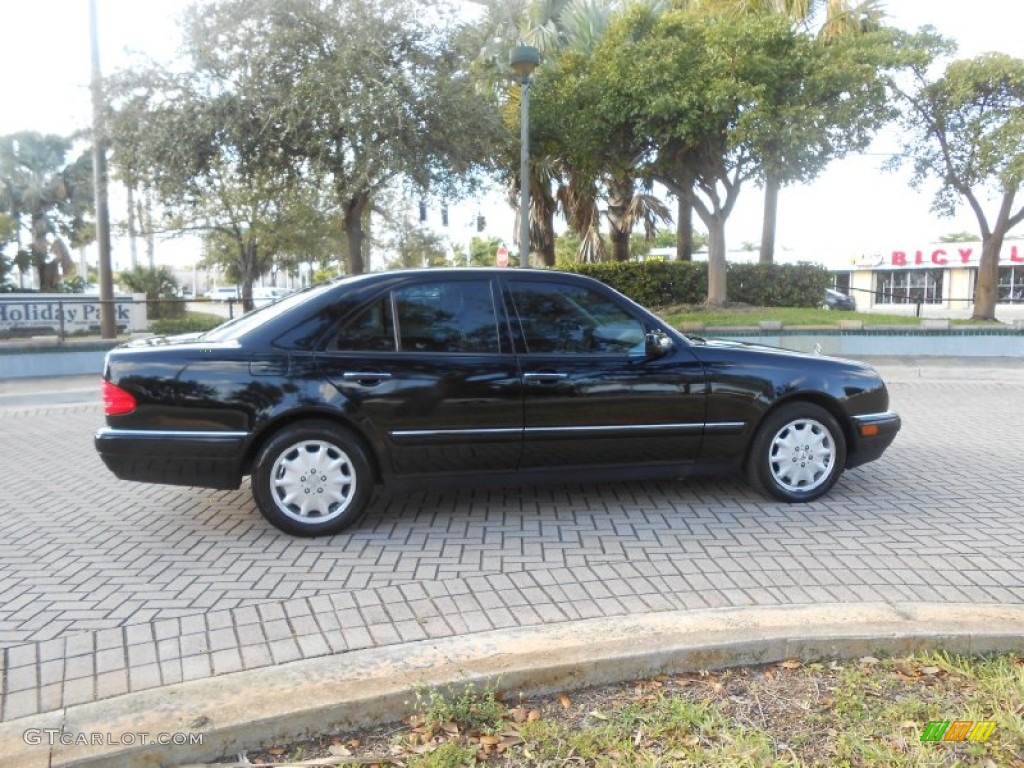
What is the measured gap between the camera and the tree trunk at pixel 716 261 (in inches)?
693

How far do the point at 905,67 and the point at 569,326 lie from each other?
14.6m

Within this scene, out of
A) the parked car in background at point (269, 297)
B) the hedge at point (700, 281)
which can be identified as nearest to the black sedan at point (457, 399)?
the parked car in background at point (269, 297)

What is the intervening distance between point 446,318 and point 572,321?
0.79 metres

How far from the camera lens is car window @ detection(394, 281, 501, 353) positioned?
4801mm

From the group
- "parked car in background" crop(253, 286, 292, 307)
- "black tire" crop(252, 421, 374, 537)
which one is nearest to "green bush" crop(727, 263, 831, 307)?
"parked car in background" crop(253, 286, 292, 307)

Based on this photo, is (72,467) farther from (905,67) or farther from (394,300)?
(905,67)

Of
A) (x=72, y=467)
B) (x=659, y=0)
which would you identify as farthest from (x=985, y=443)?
(x=659, y=0)

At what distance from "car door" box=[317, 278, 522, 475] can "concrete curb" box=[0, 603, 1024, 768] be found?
1.59 m

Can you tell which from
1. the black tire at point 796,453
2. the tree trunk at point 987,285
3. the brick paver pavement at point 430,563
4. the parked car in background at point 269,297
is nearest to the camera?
the brick paver pavement at point 430,563

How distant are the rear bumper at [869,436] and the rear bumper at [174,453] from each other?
392 cm

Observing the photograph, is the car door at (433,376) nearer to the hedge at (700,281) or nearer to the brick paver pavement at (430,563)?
the brick paver pavement at (430,563)

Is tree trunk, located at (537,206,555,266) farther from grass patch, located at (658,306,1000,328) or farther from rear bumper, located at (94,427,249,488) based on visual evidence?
rear bumper, located at (94,427,249,488)

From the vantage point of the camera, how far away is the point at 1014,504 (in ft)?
17.4

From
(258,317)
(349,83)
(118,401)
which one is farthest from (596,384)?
(349,83)
